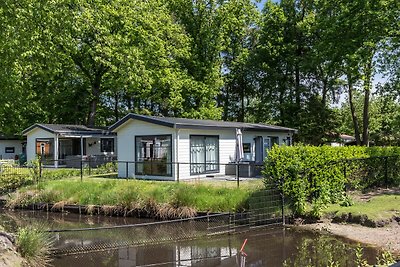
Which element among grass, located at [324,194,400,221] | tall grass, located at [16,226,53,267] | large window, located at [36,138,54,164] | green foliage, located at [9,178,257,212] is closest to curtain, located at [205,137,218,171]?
green foliage, located at [9,178,257,212]

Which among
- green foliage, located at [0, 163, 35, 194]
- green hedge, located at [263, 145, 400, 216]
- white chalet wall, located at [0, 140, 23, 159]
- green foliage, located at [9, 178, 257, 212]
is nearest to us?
green hedge, located at [263, 145, 400, 216]

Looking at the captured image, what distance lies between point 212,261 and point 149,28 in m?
28.2

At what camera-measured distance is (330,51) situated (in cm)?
2136

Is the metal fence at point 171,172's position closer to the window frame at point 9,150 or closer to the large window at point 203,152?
the large window at point 203,152

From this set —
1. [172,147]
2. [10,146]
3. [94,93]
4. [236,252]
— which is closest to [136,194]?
[172,147]

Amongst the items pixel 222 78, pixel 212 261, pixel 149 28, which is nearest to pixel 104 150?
pixel 149 28

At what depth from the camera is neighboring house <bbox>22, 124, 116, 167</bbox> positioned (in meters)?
30.5

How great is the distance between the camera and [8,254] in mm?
7840

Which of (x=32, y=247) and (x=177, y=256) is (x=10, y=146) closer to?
(x=32, y=247)

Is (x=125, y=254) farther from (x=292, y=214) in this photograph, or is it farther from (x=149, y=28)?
(x=149, y=28)

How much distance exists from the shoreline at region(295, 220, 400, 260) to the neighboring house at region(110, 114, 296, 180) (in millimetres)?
7908

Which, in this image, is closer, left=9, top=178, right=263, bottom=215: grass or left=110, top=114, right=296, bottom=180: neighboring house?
left=9, top=178, right=263, bottom=215: grass

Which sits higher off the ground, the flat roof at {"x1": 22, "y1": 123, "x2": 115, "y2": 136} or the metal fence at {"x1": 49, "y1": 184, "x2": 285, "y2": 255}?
the flat roof at {"x1": 22, "y1": 123, "x2": 115, "y2": 136}

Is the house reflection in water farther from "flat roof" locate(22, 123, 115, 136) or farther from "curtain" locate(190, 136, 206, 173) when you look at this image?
"flat roof" locate(22, 123, 115, 136)
